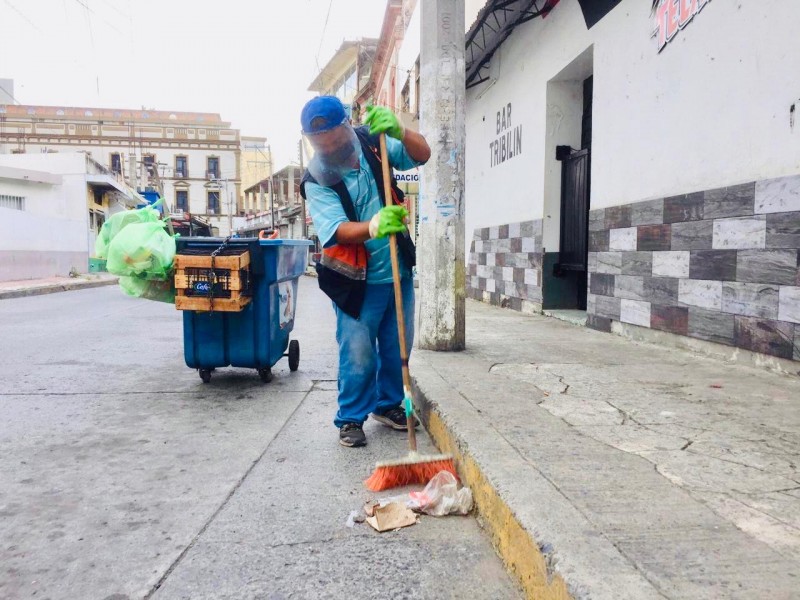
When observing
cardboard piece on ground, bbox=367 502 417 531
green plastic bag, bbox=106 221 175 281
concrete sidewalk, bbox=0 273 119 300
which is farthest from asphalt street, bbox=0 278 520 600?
concrete sidewalk, bbox=0 273 119 300

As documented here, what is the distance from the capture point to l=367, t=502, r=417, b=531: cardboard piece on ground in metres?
2.17

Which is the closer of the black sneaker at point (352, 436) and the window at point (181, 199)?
the black sneaker at point (352, 436)

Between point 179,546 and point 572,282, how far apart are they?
20.7 ft

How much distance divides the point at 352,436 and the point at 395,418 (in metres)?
0.35

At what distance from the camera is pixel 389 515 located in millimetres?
2205

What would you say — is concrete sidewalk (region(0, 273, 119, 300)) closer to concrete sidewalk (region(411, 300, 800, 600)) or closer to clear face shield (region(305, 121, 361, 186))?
clear face shield (region(305, 121, 361, 186))

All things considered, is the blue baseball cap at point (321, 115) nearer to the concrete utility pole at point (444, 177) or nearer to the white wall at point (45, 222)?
the concrete utility pole at point (444, 177)

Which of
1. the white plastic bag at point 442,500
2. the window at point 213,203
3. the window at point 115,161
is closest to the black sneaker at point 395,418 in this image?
the white plastic bag at point 442,500

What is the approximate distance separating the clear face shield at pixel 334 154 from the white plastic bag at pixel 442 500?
5.11ft

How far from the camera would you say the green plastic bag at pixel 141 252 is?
3.95 m

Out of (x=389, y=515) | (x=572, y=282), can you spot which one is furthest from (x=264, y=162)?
(x=389, y=515)

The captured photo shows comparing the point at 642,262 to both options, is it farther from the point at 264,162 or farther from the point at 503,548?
the point at 264,162

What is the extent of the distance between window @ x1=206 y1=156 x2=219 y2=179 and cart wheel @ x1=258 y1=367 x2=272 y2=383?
5973 centimetres

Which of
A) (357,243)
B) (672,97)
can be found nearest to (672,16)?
(672,97)
